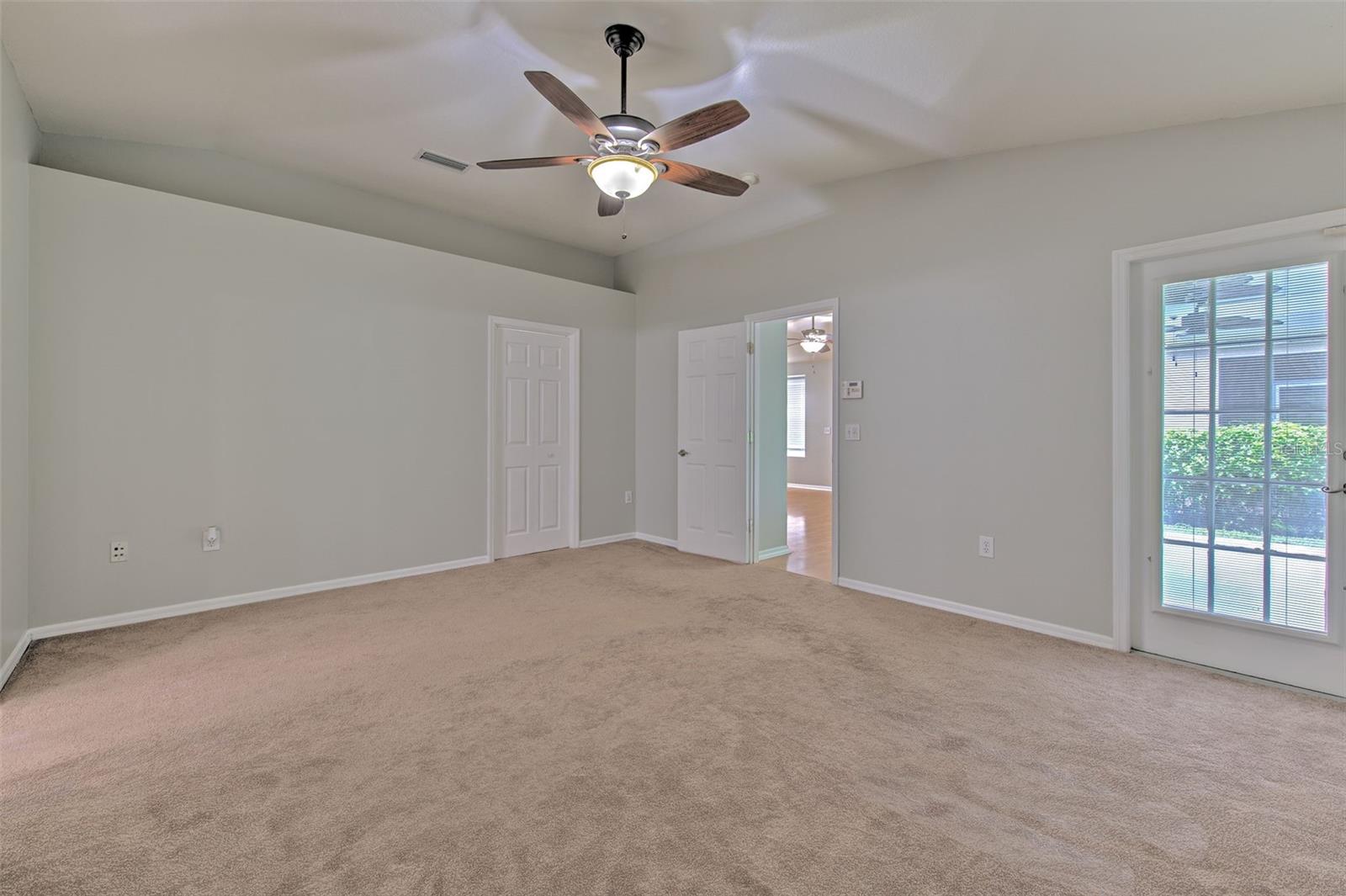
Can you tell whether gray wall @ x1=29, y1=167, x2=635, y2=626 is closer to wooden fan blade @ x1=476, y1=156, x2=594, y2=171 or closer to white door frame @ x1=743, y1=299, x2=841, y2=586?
wooden fan blade @ x1=476, y1=156, x2=594, y2=171

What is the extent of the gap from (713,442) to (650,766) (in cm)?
350

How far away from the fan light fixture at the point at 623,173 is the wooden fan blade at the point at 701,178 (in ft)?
0.41

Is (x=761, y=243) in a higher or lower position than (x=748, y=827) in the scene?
higher

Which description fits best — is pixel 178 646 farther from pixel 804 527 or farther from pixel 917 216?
pixel 804 527

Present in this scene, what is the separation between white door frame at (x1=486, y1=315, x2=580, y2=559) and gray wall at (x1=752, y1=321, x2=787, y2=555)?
172 centimetres

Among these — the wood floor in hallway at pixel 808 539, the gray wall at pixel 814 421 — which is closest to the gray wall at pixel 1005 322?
the wood floor in hallway at pixel 808 539

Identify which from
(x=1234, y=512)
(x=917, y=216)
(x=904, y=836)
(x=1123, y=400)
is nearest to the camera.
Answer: (x=904, y=836)

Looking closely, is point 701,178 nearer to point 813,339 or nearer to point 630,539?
point 630,539

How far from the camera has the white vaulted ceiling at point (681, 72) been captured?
2311 mm

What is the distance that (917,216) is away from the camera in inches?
152

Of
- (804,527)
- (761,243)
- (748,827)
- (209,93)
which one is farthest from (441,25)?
(804,527)

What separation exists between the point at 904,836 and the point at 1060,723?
109cm

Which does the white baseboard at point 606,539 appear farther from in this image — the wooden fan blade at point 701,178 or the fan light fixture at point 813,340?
the fan light fixture at point 813,340

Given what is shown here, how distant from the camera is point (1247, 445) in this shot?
271 centimetres
